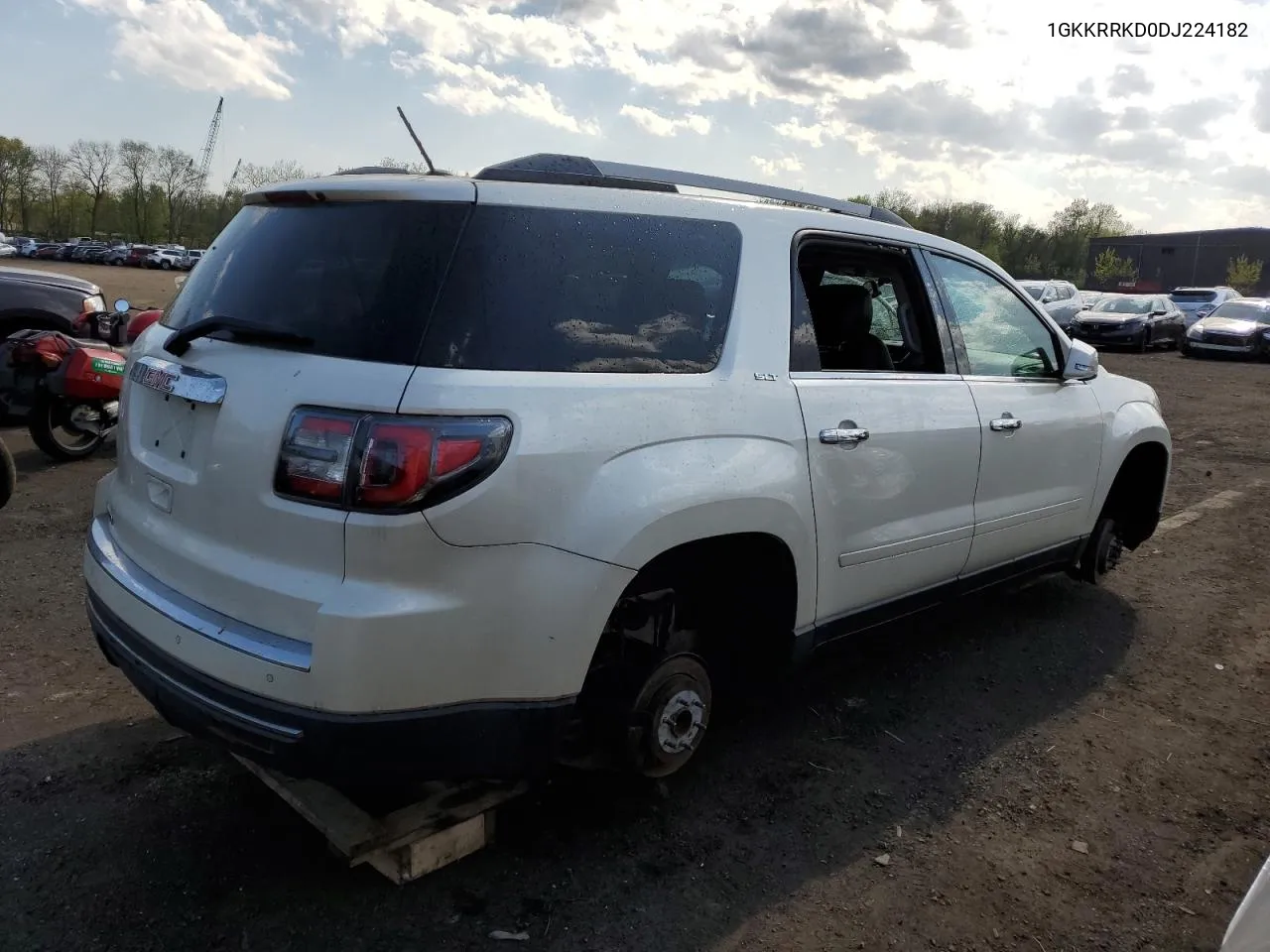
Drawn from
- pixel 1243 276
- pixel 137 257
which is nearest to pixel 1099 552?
pixel 137 257

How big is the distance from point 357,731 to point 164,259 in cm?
6689

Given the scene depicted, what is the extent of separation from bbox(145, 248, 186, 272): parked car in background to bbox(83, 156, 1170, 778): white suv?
63.5 metres

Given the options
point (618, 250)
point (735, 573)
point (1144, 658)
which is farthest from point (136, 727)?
point (1144, 658)

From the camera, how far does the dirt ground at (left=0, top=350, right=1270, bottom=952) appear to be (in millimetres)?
2564

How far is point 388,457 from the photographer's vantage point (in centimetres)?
221

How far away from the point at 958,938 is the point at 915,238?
256 cm

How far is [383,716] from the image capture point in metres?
2.27

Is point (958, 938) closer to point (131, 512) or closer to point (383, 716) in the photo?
point (383, 716)

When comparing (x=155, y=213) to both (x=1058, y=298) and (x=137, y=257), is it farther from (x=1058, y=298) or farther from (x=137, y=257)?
(x=1058, y=298)

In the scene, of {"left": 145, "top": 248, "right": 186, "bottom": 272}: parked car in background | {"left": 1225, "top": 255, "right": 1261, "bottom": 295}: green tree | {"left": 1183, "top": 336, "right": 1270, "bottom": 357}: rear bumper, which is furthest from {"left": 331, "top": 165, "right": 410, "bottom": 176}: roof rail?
{"left": 1225, "top": 255, "right": 1261, "bottom": 295}: green tree

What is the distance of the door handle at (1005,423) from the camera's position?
391 centimetres

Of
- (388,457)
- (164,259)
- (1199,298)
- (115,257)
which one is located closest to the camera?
(388,457)

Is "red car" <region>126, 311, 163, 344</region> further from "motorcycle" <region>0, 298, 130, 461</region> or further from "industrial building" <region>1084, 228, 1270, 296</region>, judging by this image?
"industrial building" <region>1084, 228, 1270, 296</region>

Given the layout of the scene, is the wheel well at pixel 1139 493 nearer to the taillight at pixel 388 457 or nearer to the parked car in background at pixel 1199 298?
the taillight at pixel 388 457
